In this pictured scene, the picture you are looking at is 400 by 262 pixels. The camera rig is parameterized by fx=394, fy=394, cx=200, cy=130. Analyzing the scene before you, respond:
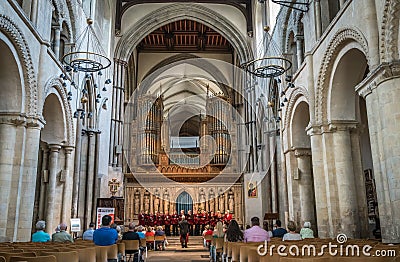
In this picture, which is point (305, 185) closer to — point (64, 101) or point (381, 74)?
point (381, 74)

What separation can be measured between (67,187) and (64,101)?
3.10 meters

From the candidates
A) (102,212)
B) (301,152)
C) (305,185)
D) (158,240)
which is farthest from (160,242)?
(301,152)

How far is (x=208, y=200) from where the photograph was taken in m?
24.8

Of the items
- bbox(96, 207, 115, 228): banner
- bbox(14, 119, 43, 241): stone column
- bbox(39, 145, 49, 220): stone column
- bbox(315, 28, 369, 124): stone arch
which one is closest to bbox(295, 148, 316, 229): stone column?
bbox(315, 28, 369, 124): stone arch

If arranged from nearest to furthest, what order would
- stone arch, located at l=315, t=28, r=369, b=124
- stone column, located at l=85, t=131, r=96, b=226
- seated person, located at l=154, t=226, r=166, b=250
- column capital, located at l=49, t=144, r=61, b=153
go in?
stone arch, located at l=315, t=28, r=369, b=124 → column capital, located at l=49, t=144, r=61, b=153 → seated person, located at l=154, t=226, r=166, b=250 → stone column, located at l=85, t=131, r=96, b=226

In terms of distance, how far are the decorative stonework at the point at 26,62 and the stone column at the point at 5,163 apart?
683 millimetres

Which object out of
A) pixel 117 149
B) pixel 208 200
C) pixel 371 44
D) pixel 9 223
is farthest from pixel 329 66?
pixel 208 200

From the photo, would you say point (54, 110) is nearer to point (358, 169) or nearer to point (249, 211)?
point (358, 169)

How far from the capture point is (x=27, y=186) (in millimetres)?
10383

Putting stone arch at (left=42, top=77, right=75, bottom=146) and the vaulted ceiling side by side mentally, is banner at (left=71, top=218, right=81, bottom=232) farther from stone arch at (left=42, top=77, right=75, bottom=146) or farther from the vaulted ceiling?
the vaulted ceiling

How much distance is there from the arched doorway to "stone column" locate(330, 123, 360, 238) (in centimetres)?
1515

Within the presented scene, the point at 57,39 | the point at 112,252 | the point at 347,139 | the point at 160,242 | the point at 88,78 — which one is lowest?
the point at 160,242

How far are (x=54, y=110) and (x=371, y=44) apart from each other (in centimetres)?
1017

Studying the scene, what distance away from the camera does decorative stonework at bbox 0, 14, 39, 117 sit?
30.6ft
